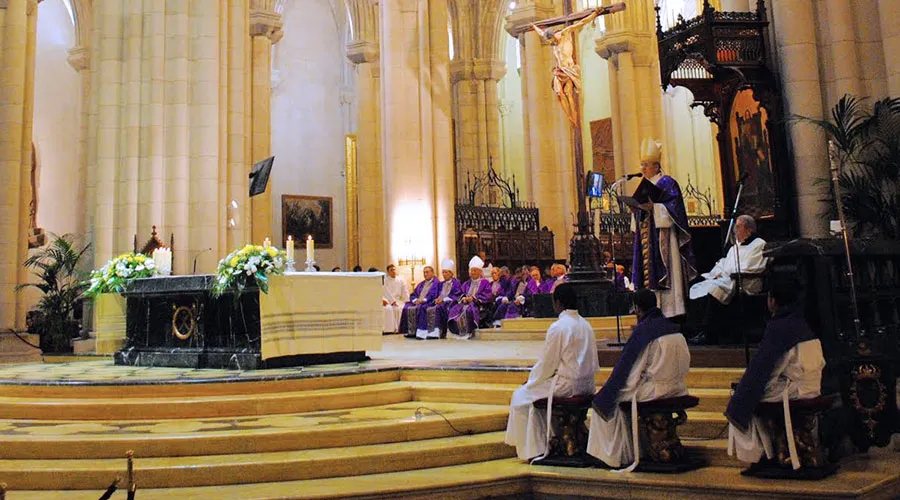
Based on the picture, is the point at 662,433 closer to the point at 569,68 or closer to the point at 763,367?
the point at 763,367

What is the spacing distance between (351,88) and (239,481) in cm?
2346

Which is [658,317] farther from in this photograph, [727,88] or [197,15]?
[197,15]

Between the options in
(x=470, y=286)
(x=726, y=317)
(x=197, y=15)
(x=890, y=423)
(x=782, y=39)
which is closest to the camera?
(x=890, y=423)

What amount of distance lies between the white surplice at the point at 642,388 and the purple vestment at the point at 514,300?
9.07 m

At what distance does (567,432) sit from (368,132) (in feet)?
57.1

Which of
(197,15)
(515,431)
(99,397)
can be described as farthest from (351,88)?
(515,431)

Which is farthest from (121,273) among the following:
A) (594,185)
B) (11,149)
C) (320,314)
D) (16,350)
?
(594,185)

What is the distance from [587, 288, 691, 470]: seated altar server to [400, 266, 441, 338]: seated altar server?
960cm

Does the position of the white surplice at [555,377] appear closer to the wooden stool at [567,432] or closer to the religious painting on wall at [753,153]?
the wooden stool at [567,432]

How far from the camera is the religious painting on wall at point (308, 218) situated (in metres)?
26.0

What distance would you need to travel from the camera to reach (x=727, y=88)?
958 cm

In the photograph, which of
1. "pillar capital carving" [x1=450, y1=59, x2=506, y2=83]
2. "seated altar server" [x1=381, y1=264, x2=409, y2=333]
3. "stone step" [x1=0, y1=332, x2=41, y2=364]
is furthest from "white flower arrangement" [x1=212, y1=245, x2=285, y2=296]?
"pillar capital carving" [x1=450, y1=59, x2=506, y2=83]

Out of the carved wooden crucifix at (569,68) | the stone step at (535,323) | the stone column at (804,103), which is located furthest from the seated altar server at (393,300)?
the stone column at (804,103)

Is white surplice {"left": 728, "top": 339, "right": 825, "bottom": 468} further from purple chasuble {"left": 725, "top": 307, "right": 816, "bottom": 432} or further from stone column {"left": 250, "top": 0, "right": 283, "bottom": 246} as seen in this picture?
stone column {"left": 250, "top": 0, "right": 283, "bottom": 246}
